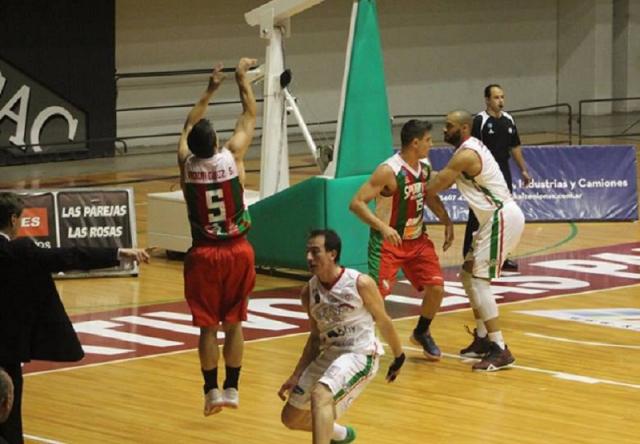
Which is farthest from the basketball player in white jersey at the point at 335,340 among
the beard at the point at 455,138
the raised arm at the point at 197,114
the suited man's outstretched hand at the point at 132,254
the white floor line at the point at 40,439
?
the beard at the point at 455,138

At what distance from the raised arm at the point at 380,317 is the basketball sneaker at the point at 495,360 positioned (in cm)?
310

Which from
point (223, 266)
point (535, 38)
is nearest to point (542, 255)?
point (223, 266)

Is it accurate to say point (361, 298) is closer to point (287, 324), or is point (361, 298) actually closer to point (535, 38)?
point (287, 324)

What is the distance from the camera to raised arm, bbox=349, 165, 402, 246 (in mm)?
10719

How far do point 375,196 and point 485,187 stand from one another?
2.88 feet

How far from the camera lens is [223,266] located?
9.24m

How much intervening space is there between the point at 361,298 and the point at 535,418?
7.01 feet

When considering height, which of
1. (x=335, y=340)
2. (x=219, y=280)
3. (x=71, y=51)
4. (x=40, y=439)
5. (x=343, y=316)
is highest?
(x=71, y=51)

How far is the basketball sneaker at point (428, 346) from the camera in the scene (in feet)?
38.3

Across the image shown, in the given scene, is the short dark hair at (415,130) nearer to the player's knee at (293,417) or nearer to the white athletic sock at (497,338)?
the white athletic sock at (497,338)

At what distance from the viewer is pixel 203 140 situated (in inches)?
360

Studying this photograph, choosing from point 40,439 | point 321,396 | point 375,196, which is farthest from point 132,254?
point 375,196

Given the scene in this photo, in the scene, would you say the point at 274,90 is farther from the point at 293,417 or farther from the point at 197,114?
the point at 293,417

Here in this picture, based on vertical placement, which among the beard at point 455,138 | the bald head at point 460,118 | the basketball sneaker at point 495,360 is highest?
the bald head at point 460,118
